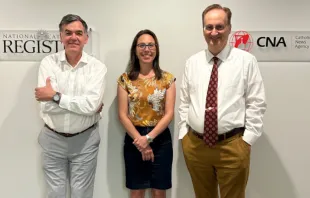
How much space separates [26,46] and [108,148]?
1.13 meters

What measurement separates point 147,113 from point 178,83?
450 millimetres

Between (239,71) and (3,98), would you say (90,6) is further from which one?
(239,71)

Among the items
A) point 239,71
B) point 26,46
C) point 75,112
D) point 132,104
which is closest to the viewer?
point 239,71

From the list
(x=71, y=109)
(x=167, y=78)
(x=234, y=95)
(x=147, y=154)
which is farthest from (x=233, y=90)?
(x=71, y=109)

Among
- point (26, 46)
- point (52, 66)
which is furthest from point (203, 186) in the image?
point (26, 46)

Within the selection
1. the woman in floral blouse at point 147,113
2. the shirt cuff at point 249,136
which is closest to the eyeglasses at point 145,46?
the woman in floral blouse at point 147,113

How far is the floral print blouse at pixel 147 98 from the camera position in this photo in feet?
8.95

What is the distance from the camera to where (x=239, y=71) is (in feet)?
7.72

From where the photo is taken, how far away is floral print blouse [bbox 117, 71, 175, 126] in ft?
8.95

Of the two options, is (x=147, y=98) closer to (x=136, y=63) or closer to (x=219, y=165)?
(x=136, y=63)

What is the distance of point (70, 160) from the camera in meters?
2.68

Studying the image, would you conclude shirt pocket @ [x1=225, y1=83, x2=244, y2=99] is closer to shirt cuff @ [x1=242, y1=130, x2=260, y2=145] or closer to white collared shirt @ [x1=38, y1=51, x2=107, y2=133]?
shirt cuff @ [x1=242, y1=130, x2=260, y2=145]

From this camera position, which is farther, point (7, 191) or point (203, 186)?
point (7, 191)

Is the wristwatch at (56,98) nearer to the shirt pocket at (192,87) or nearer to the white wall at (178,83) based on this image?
the white wall at (178,83)
